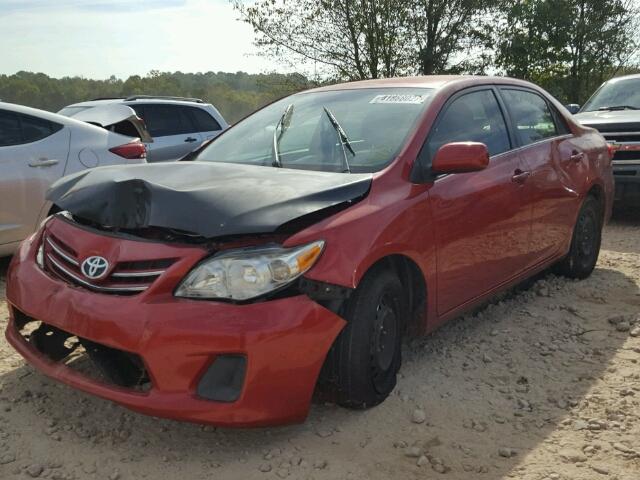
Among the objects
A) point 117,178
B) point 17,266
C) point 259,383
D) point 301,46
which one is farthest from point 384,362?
point 301,46

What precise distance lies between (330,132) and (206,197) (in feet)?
3.75

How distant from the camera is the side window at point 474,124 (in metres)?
3.54

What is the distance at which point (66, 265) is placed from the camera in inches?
110

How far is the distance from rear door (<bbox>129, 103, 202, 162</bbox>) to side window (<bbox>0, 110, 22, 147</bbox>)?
349 cm

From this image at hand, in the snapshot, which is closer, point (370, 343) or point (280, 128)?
point (370, 343)

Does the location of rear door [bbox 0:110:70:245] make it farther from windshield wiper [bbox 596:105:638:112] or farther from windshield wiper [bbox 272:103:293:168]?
windshield wiper [bbox 596:105:638:112]

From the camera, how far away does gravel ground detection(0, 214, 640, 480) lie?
2.58 m

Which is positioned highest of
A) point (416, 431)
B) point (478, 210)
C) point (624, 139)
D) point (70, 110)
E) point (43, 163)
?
point (70, 110)

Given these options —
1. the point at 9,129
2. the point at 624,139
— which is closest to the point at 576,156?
the point at 624,139

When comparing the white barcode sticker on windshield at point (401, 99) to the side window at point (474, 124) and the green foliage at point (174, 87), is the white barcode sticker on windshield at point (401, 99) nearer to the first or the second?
the side window at point (474, 124)

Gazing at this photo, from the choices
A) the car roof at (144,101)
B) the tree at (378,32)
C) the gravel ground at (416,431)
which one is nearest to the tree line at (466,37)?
the tree at (378,32)

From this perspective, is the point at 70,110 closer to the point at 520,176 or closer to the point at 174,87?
the point at 520,176

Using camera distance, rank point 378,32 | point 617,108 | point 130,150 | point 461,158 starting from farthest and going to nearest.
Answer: point 378,32 → point 617,108 → point 130,150 → point 461,158

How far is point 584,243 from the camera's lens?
517 centimetres
